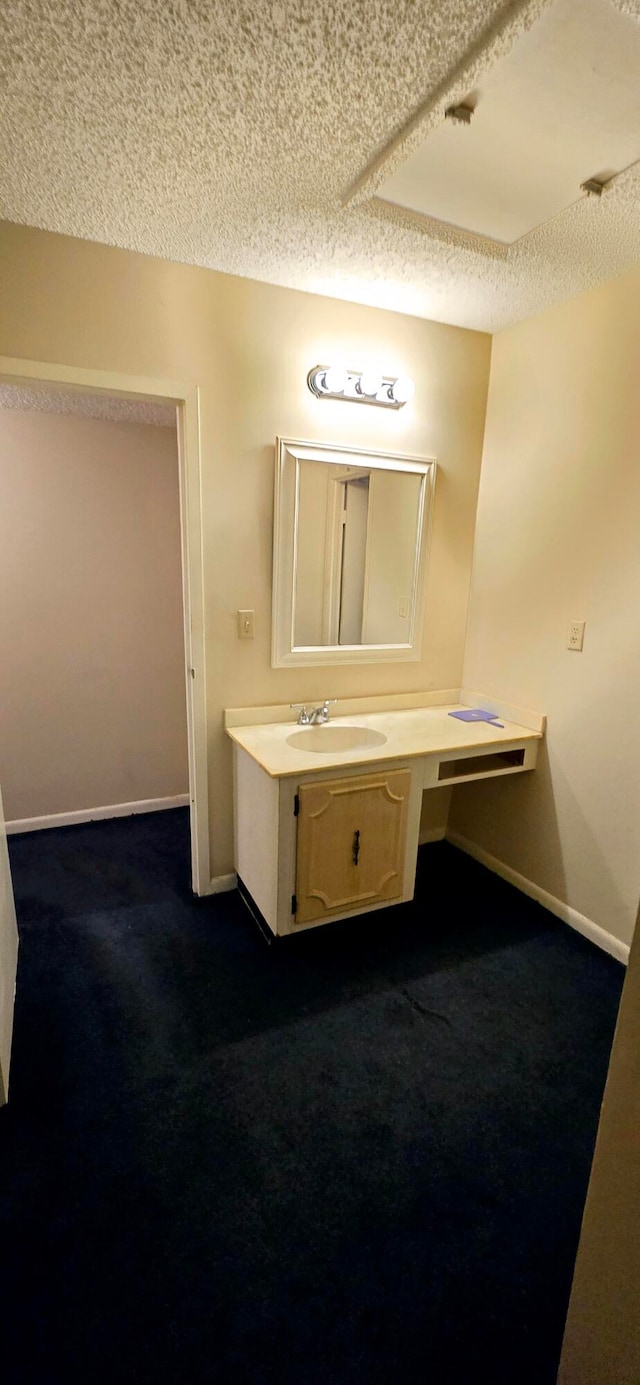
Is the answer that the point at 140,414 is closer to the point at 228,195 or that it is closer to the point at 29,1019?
the point at 228,195

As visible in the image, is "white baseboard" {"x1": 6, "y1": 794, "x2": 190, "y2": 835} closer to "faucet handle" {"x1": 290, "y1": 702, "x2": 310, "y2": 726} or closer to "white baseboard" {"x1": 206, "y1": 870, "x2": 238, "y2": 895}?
"white baseboard" {"x1": 206, "y1": 870, "x2": 238, "y2": 895}

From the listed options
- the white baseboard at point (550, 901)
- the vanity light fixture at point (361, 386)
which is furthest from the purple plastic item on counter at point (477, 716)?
the vanity light fixture at point (361, 386)

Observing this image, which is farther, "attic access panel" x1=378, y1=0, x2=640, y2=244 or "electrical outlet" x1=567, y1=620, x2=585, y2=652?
"electrical outlet" x1=567, y1=620, x2=585, y2=652

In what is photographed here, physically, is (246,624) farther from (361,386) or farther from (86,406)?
(86,406)

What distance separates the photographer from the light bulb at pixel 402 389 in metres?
2.21

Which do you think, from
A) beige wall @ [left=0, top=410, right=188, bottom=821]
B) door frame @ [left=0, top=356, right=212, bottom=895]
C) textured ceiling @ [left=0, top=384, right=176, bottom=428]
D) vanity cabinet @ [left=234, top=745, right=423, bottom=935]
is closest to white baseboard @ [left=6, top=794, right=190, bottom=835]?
beige wall @ [left=0, top=410, right=188, bottom=821]

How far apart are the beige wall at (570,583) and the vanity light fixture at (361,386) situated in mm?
493

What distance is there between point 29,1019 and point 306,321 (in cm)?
258

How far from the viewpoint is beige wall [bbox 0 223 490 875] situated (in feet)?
5.80

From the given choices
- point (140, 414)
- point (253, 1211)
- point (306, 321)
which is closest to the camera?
point (253, 1211)

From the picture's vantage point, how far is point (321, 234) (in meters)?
1.70

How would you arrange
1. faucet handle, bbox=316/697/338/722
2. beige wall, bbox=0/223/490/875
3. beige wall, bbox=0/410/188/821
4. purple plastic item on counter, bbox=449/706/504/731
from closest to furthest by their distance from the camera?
beige wall, bbox=0/223/490/875 < faucet handle, bbox=316/697/338/722 < purple plastic item on counter, bbox=449/706/504/731 < beige wall, bbox=0/410/188/821

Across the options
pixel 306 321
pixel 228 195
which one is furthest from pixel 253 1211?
pixel 306 321

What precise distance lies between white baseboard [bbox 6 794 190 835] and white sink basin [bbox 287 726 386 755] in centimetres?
140
